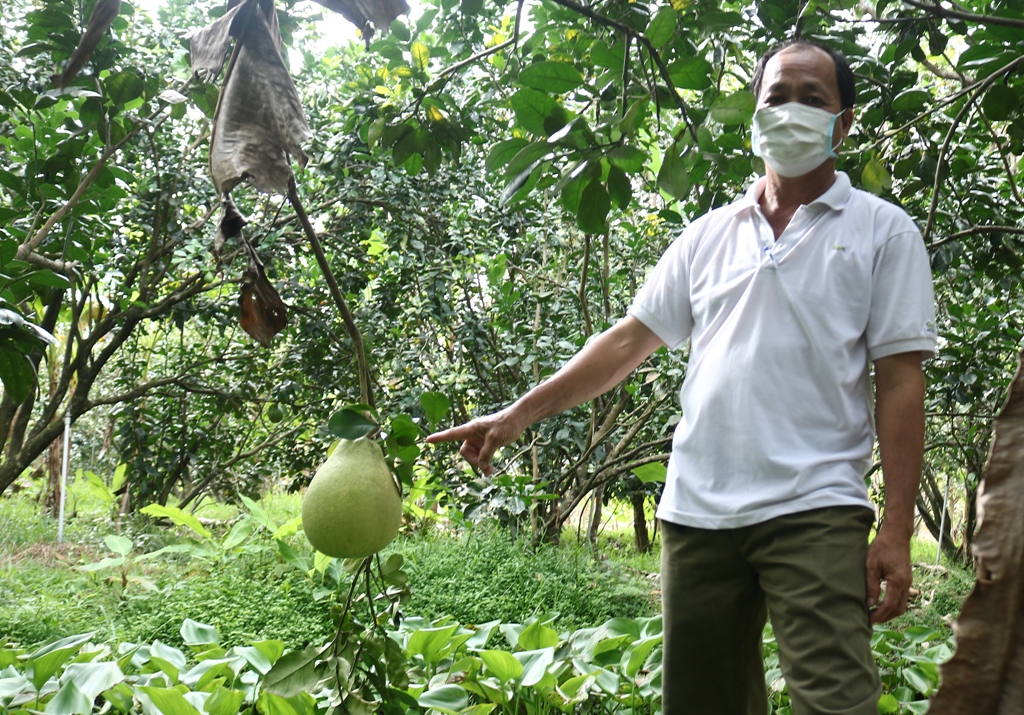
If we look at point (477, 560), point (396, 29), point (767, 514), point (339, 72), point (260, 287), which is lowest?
point (477, 560)

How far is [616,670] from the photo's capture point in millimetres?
2174

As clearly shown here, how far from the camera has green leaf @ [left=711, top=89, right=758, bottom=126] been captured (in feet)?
3.97

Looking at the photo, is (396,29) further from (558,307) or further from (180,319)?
(180,319)

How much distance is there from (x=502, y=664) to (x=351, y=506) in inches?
44.4

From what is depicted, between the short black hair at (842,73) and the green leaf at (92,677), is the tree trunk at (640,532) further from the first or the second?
the short black hair at (842,73)

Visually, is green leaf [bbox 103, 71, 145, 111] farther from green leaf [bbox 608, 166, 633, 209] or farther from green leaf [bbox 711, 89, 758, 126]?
green leaf [bbox 711, 89, 758, 126]

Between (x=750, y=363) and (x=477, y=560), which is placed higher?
(x=750, y=363)

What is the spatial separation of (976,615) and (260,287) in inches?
31.8

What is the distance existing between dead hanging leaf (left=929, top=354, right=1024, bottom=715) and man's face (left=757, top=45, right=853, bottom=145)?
1.40m

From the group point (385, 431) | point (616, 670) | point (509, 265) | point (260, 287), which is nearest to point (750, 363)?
point (385, 431)

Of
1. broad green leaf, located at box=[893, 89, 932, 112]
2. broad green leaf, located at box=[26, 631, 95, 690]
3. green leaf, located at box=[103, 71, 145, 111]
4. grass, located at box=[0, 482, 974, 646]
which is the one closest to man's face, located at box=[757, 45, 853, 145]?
broad green leaf, located at box=[893, 89, 932, 112]

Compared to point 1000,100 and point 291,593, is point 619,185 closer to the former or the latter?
point 1000,100

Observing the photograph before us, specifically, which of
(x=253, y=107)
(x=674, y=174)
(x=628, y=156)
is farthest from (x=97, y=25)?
(x=674, y=174)

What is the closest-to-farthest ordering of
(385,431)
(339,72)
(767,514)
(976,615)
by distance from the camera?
1. (976,615)
2. (385,431)
3. (767,514)
4. (339,72)
